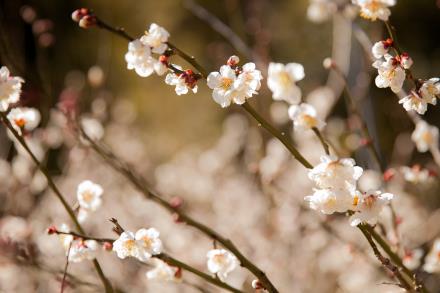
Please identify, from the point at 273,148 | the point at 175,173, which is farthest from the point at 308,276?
the point at 175,173

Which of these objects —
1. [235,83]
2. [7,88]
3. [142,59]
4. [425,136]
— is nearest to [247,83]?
[235,83]

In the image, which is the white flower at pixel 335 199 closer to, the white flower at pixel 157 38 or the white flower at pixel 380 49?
the white flower at pixel 380 49

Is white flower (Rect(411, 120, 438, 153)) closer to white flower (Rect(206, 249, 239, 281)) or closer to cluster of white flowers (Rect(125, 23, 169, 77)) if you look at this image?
white flower (Rect(206, 249, 239, 281))

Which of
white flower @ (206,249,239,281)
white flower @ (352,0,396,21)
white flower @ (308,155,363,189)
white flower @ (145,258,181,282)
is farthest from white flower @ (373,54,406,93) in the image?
white flower @ (145,258,181,282)

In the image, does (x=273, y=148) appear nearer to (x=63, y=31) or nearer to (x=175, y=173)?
(x=175, y=173)

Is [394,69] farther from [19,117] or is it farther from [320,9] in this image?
[320,9]

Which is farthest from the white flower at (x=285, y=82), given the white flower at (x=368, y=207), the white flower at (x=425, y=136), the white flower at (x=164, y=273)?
the white flower at (x=425, y=136)

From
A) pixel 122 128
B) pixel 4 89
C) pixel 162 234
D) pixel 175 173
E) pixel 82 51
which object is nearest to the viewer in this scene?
pixel 4 89
